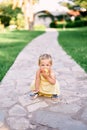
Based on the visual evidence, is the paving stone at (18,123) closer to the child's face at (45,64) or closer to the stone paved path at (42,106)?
the stone paved path at (42,106)

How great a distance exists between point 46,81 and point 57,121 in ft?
3.95

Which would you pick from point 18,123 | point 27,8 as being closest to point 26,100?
point 18,123

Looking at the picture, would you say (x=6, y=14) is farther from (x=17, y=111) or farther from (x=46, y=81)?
(x=17, y=111)

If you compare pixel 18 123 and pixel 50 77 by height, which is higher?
pixel 50 77

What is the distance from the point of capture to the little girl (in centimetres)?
554

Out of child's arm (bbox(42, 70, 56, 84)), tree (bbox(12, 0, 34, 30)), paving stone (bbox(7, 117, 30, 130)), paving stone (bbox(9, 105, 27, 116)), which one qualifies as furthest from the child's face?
tree (bbox(12, 0, 34, 30))

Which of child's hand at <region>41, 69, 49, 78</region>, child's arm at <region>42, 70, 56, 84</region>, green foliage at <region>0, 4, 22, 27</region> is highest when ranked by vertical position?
child's hand at <region>41, 69, 49, 78</region>

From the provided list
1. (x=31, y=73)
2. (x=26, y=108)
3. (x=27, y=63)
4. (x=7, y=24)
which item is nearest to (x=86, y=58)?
(x=27, y=63)

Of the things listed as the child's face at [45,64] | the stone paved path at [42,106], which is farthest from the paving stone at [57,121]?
the child's face at [45,64]

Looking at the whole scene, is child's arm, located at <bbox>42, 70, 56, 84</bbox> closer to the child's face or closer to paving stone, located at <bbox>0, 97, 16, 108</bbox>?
the child's face

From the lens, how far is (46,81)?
5645mm

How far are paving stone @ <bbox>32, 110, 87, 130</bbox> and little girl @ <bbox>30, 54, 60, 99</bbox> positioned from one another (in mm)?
806

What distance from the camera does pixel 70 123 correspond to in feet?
14.7

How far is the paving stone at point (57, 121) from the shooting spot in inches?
173
